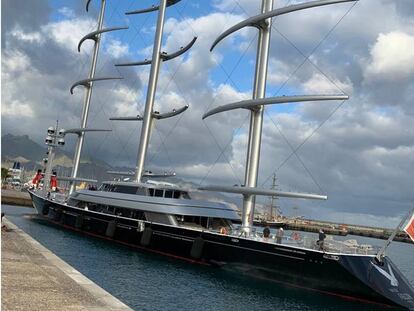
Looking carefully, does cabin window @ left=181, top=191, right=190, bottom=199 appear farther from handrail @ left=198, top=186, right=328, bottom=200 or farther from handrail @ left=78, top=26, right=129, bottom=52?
handrail @ left=78, top=26, right=129, bottom=52

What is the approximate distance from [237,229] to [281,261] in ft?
16.9

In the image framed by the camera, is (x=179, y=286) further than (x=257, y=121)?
No

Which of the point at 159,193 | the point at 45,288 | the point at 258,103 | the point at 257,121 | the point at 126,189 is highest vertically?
the point at 258,103

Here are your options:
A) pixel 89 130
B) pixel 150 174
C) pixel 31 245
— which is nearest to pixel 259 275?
pixel 31 245

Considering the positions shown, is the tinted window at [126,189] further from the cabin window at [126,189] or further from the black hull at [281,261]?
the black hull at [281,261]

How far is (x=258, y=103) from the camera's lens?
26734mm

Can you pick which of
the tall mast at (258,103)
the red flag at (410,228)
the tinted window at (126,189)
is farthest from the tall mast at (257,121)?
the tinted window at (126,189)

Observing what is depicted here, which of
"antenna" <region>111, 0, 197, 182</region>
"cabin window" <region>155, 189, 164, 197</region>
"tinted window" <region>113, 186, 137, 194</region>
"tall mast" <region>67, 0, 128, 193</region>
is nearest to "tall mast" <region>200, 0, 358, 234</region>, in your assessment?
"cabin window" <region>155, 189, 164, 197</region>

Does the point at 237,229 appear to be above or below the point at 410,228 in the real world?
below

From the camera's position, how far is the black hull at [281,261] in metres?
20.5

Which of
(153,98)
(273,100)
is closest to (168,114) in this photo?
(153,98)

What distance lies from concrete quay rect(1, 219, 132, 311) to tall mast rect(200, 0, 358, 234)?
13352mm

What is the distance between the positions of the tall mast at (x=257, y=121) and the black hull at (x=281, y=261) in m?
2.52

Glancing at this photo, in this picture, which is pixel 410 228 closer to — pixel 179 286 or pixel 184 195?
pixel 179 286
